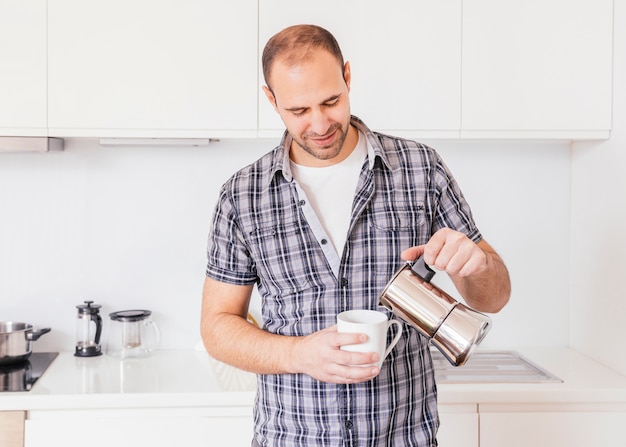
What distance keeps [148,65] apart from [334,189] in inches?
36.5

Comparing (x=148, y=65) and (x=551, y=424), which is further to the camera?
(x=148, y=65)

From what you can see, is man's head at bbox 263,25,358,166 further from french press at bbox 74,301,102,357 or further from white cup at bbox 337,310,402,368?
french press at bbox 74,301,102,357

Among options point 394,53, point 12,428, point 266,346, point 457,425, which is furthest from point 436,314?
point 12,428

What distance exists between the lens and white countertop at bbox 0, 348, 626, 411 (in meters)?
1.90

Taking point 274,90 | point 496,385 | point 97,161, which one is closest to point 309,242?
point 274,90

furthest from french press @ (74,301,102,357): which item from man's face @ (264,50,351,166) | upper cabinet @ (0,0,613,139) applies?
man's face @ (264,50,351,166)

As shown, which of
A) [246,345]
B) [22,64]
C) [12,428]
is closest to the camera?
[246,345]

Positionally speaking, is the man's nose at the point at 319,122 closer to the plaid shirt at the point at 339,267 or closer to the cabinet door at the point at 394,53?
the plaid shirt at the point at 339,267

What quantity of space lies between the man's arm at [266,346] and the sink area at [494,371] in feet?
2.68

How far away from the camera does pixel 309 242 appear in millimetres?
1404

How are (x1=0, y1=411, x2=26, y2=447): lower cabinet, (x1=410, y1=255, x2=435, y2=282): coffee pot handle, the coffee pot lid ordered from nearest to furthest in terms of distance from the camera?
(x1=410, y1=255, x2=435, y2=282): coffee pot handle < (x1=0, y1=411, x2=26, y2=447): lower cabinet < the coffee pot lid

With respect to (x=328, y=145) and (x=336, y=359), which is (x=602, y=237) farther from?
(x=336, y=359)

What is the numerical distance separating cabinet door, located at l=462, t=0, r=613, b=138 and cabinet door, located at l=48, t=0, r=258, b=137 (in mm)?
693

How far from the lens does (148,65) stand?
206cm
